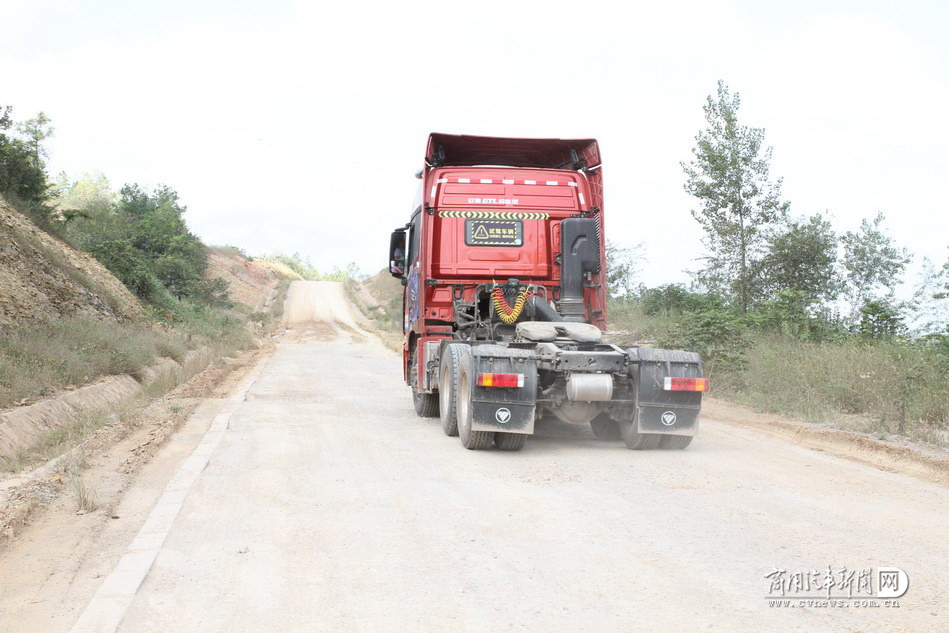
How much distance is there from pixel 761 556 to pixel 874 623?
112 cm

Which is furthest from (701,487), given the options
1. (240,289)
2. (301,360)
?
(240,289)

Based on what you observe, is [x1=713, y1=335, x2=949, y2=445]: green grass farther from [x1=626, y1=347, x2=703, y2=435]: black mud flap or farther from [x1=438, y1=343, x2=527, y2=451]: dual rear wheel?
[x1=438, y1=343, x2=527, y2=451]: dual rear wheel

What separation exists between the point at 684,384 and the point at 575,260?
2662mm

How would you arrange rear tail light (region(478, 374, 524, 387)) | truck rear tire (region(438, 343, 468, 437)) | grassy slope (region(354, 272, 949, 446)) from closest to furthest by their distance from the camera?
1. rear tail light (region(478, 374, 524, 387))
2. truck rear tire (region(438, 343, 468, 437))
3. grassy slope (region(354, 272, 949, 446))

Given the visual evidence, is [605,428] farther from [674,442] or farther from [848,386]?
[848,386]

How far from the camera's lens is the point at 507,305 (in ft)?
36.2

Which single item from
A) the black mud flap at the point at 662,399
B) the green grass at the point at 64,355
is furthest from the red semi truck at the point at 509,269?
the green grass at the point at 64,355

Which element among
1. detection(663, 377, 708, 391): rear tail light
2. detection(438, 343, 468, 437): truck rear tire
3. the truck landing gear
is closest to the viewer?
detection(663, 377, 708, 391): rear tail light

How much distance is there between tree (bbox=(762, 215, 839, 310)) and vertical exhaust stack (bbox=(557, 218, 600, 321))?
43.4ft

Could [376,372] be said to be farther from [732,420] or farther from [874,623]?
[874,623]

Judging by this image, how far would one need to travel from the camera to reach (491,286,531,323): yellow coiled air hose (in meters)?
10.9

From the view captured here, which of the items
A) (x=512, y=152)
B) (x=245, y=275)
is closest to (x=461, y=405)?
(x=512, y=152)

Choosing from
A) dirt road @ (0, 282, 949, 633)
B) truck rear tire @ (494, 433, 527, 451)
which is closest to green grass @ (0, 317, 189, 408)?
dirt road @ (0, 282, 949, 633)

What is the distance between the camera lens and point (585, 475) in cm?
786
